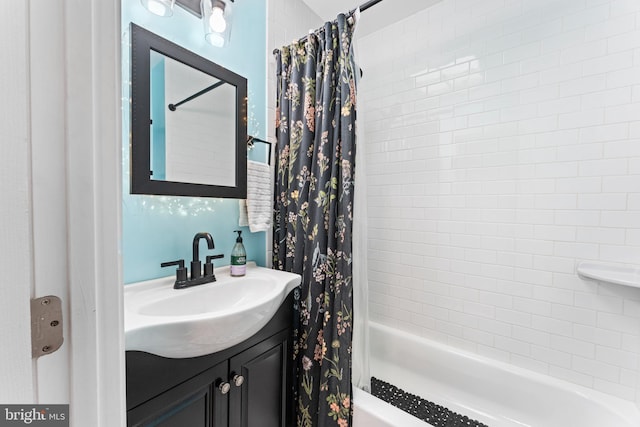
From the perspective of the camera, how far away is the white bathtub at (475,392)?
1.24 metres

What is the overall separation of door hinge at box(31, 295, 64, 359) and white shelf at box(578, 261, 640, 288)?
181cm

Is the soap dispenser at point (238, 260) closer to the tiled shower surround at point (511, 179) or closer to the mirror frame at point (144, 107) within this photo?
the mirror frame at point (144, 107)

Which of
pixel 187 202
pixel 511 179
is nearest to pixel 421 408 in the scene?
pixel 511 179

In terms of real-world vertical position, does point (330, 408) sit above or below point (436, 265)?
below

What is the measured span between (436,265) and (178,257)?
4.96 feet

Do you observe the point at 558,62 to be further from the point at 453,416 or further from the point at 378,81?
the point at 453,416

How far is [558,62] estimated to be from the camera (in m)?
1.40

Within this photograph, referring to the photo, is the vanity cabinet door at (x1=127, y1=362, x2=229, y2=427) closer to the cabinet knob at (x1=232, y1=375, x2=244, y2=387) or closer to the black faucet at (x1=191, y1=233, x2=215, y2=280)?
the cabinet knob at (x1=232, y1=375, x2=244, y2=387)

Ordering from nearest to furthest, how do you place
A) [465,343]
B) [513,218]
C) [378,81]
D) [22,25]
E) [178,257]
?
[22,25] → [178,257] → [513,218] → [465,343] → [378,81]

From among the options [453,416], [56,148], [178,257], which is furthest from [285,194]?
[453,416]

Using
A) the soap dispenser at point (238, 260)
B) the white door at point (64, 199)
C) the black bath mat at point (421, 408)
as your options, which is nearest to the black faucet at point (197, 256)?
the soap dispenser at point (238, 260)

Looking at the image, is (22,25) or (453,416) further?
(453,416)

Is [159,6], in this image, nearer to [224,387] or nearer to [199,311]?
[199,311]

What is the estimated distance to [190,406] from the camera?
0.87 metres
